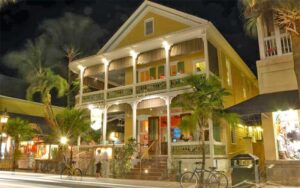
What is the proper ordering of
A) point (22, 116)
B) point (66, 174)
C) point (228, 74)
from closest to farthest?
point (66, 174)
point (228, 74)
point (22, 116)

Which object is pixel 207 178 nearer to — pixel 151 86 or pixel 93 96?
pixel 151 86

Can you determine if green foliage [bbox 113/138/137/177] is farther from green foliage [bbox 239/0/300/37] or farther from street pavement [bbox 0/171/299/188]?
green foliage [bbox 239/0/300/37]

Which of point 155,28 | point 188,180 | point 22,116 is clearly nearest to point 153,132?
point 155,28

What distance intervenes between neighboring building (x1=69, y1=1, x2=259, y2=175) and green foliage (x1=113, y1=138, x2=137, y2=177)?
1.47 m

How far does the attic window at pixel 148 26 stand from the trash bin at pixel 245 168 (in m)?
13.2

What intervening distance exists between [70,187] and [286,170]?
9.40 metres

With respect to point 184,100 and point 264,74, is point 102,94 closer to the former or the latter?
point 184,100

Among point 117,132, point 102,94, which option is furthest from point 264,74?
point 117,132

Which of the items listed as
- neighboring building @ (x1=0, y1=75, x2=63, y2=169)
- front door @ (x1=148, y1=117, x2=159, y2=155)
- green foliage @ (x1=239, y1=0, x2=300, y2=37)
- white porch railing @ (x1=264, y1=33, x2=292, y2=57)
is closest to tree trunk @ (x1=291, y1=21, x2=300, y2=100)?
green foliage @ (x1=239, y1=0, x2=300, y2=37)

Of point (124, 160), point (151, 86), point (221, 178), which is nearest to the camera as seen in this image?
point (221, 178)

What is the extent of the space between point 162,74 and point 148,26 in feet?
12.9

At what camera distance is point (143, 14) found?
22672mm

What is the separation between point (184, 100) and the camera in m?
14.4

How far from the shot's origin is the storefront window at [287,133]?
13297 millimetres
